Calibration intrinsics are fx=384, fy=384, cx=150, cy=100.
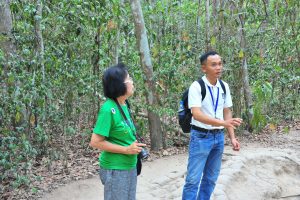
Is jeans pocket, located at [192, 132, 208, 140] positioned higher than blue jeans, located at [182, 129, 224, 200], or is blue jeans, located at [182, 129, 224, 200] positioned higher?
jeans pocket, located at [192, 132, 208, 140]

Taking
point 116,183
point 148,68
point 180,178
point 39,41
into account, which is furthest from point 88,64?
point 116,183

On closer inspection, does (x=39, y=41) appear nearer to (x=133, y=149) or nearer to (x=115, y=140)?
(x=115, y=140)

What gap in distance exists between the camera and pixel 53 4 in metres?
6.39

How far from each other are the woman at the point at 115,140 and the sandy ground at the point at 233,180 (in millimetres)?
2153

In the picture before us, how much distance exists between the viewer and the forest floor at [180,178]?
527cm

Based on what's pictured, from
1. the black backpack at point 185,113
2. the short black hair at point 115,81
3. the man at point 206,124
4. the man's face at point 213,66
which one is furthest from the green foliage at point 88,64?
the man's face at point 213,66

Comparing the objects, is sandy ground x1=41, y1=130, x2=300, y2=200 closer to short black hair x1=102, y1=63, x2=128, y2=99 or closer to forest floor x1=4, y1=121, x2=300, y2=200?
forest floor x1=4, y1=121, x2=300, y2=200

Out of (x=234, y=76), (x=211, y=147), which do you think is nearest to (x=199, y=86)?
(x=211, y=147)

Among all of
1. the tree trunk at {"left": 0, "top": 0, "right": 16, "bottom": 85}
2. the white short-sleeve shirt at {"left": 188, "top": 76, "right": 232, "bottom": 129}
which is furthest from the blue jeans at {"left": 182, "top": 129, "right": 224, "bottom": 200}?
the tree trunk at {"left": 0, "top": 0, "right": 16, "bottom": 85}

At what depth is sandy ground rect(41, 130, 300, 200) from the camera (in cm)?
524

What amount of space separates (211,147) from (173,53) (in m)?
4.09

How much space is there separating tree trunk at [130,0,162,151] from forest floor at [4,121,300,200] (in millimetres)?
358

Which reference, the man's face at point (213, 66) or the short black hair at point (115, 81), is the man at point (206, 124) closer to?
the man's face at point (213, 66)

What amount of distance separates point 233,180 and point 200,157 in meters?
1.77
